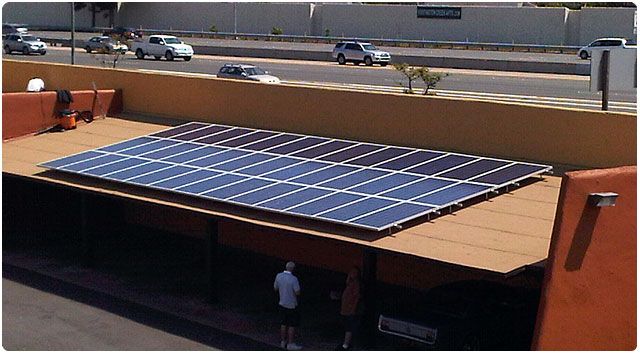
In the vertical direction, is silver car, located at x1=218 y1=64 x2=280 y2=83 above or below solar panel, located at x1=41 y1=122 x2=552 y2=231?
above

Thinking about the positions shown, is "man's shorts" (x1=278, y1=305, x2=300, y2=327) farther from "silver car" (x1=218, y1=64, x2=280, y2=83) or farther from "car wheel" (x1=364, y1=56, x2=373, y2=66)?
"car wheel" (x1=364, y1=56, x2=373, y2=66)

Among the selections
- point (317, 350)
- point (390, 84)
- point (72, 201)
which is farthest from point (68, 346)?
point (390, 84)

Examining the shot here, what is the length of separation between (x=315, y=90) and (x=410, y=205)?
18.9 feet

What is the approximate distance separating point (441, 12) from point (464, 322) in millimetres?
56262

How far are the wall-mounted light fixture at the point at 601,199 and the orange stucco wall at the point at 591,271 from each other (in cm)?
8

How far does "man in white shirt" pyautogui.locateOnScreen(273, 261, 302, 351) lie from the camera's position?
1605 cm

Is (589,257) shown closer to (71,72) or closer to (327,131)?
(327,131)

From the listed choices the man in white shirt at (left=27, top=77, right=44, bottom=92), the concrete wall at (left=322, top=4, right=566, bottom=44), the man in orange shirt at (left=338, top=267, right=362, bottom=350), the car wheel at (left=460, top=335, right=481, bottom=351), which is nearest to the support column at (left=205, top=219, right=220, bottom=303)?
the man in orange shirt at (left=338, top=267, right=362, bottom=350)

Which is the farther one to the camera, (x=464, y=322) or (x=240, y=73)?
(x=240, y=73)

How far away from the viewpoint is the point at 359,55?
181 ft

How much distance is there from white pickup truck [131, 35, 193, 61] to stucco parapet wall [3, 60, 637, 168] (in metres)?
30.8

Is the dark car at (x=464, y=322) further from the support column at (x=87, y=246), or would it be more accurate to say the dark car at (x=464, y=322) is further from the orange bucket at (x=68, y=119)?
the orange bucket at (x=68, y=119)

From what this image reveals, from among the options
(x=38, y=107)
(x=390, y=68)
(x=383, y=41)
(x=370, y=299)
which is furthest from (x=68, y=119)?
(x=383, y=41)

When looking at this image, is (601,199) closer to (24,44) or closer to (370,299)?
(370,299)
